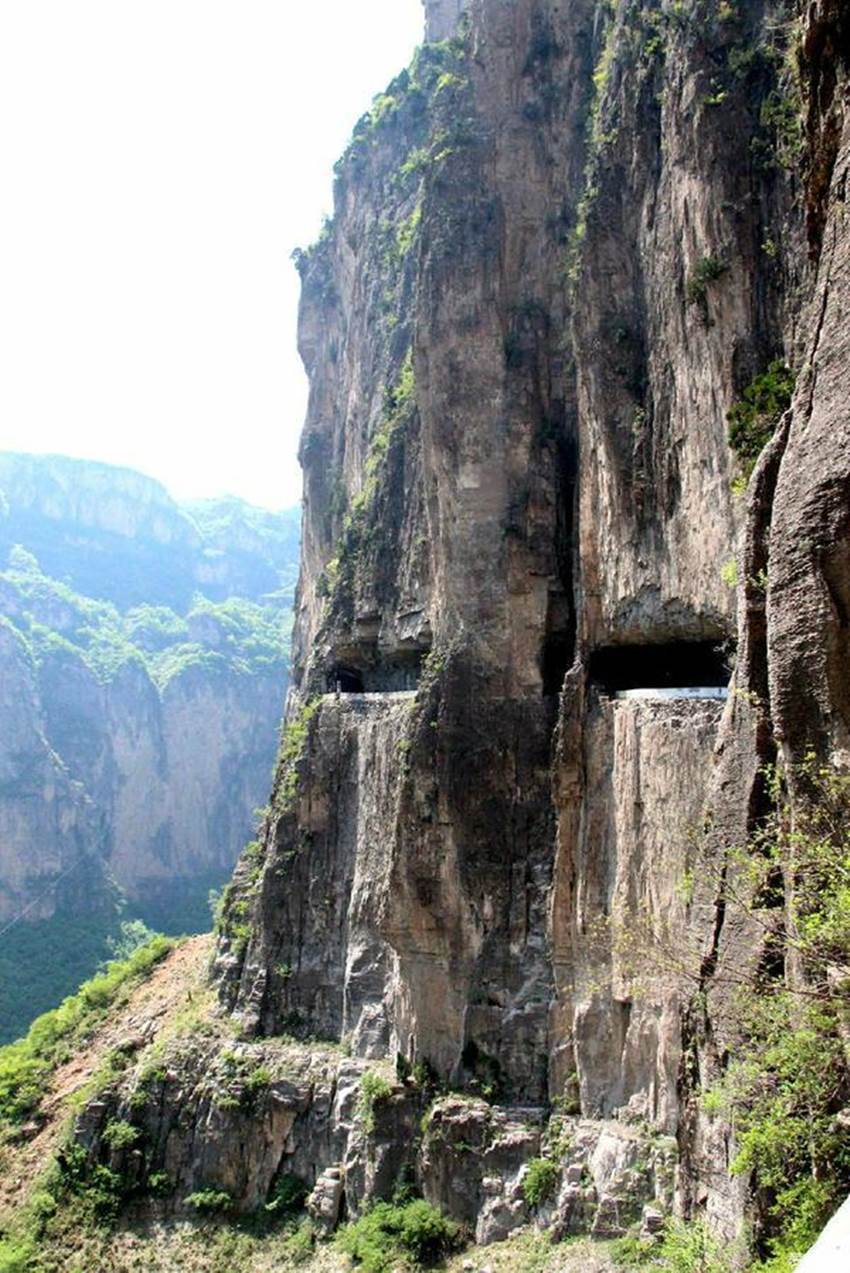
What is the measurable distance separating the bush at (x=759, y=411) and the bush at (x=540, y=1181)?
13.4 meters

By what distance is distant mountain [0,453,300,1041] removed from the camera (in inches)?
2965

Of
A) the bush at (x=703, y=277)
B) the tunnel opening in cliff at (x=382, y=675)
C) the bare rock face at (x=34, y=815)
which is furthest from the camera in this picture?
the bare rock face at (x=34, y=815)

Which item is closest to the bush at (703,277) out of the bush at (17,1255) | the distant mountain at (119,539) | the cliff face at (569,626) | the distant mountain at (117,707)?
the cliff face at (569,626)

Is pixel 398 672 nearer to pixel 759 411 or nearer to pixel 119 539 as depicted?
pixel 759 411

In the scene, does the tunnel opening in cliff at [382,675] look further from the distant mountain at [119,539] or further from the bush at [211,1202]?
the distant mountain at [119,539]

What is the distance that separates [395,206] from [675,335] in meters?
21.5

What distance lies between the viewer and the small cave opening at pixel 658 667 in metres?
19.8

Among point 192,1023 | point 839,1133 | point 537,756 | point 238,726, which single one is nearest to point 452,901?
point 537,756

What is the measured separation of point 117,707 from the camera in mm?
96562

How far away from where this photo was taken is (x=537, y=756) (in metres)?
23.4

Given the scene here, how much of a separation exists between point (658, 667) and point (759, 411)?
726 centimetres

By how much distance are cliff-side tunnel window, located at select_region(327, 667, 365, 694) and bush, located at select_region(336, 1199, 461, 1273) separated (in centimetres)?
1472

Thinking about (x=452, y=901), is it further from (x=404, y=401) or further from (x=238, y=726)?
(x=238, y=726)

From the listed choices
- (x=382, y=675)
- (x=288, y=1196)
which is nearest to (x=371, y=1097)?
(x=288, y=1196)
